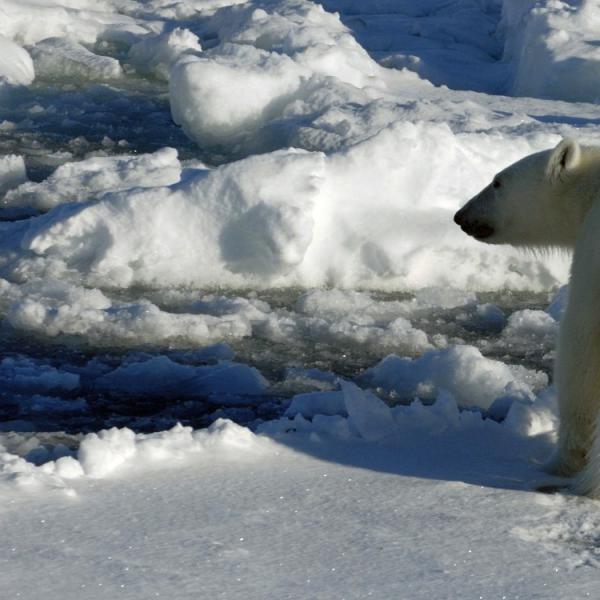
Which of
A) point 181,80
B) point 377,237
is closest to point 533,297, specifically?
point 377,237

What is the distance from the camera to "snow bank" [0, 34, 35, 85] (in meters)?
9.09

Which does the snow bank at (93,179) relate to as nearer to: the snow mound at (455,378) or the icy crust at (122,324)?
the icy crust at (122,324)

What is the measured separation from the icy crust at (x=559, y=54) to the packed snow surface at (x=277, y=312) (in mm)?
26

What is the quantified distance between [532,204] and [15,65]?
645cm

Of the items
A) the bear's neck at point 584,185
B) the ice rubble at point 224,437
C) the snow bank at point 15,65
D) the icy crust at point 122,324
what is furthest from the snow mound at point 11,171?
the bear's neck at point 584,185

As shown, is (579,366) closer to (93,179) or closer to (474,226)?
(474,226)

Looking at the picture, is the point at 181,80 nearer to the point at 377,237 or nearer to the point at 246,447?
the point at 377,237

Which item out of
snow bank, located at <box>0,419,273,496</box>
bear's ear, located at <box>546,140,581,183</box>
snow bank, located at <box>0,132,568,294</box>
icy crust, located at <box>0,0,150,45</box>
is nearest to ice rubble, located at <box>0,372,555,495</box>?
snow bank, located at <box>0,419,273,496</box>

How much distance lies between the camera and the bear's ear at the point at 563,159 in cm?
346

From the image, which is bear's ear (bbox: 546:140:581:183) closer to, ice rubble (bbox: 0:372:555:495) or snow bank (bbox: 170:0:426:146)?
ice rubble (bbox: 0:372:555:495)

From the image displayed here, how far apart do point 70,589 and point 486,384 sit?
2.39 meters

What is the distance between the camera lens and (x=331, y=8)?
1287 cm

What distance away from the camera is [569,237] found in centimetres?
363

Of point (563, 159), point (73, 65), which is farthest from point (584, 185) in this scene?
point (73, 65)
